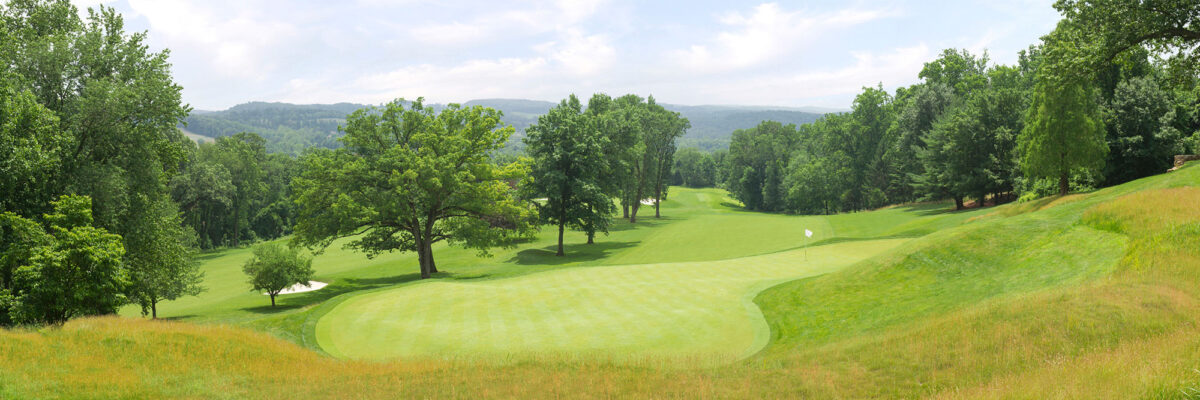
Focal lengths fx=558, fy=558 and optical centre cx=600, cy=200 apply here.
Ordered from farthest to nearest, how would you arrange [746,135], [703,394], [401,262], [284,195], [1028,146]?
[746,135]
[284,195]
[401,262]
[1028,146]
[703,394]

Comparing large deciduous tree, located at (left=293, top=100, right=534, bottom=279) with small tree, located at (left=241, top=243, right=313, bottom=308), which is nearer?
small tree, located at (left=241, top=243, right=313, bottom=308)

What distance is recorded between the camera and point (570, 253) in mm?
47094

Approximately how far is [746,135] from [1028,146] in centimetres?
9264

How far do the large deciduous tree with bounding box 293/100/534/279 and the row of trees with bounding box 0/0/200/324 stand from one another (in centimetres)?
812

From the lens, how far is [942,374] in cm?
951

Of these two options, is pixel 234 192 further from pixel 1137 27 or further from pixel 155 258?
pixel 1137 27

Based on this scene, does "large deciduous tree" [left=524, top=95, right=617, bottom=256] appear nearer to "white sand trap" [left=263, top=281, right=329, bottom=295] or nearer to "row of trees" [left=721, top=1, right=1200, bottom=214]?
"white sand trap" [left=263, top=281, right=329, bottom=295]

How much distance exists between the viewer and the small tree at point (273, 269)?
3014cm

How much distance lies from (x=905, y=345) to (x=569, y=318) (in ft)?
32.6

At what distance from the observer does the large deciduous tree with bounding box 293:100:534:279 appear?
110ft

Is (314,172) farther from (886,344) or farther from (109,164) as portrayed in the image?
(886,344)

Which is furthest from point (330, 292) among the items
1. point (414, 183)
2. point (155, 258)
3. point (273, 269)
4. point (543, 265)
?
point (543, 265)

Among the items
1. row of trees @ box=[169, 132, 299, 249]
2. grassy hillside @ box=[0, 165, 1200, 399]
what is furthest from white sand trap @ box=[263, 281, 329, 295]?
row of trees @ box=[169, 132, 299, 249]

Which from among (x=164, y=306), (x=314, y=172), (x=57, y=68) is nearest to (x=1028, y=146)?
(x=314, y=172)
